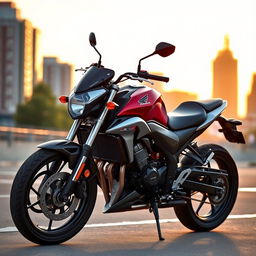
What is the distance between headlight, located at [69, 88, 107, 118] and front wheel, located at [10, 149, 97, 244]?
350 mm

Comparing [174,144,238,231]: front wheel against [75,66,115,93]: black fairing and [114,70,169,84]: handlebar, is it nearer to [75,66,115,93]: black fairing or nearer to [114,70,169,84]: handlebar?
[114,70,169,84]: handlebar

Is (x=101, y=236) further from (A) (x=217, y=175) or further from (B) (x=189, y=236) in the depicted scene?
(A) (x=217, y=175)

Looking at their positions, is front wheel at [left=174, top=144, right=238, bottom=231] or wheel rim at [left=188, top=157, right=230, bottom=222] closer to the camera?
front wheel at [left=174, top=144, right=238, bottom=231]

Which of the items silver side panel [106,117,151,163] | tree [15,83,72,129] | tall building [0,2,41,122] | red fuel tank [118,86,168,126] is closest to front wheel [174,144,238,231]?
red fuel tank [118,86,168,126]

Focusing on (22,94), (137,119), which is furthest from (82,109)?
(22,94)

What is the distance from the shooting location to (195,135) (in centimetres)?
710

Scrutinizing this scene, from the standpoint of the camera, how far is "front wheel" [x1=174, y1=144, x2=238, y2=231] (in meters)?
7.09

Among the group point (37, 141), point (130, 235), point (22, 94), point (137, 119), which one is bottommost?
point (22, 94)

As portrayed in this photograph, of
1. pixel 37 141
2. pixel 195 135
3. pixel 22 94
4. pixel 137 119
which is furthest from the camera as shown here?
pixel 22 94

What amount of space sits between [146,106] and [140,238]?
1.08 meters

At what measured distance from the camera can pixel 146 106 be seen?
21.4 feet

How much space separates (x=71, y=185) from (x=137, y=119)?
768mm

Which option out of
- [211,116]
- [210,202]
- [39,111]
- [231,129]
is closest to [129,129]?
[211,116]

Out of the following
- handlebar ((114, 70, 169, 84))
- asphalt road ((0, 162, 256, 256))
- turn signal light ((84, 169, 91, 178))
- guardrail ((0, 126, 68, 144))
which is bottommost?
guardrail ((0, 126, 68, 144))
